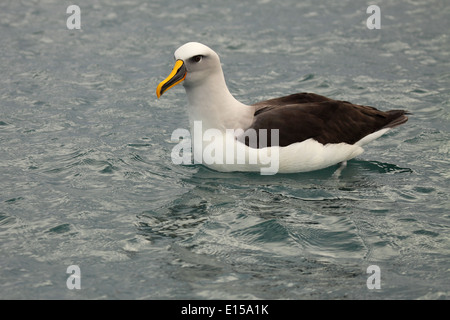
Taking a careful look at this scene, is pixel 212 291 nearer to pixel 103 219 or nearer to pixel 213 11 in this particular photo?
pixel 103 219

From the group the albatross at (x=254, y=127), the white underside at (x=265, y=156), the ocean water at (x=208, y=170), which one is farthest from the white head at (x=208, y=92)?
the ocean water at (x=208, y=170)

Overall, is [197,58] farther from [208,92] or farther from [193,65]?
[208,92]

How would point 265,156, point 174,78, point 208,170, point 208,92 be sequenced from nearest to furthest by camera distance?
point 174,78 < point 265,156 < point 208,92 < point 208,170

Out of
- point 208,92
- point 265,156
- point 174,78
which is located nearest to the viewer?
point 174,78

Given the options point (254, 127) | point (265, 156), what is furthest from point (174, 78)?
point (265, 156)

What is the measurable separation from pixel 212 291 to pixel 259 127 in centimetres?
306

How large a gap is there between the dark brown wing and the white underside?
3.6 inches

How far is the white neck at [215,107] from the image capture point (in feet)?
32.6

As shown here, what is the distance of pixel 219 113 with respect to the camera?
9.96 m

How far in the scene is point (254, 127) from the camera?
383 inches

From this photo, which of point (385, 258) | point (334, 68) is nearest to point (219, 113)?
point (385, 258)

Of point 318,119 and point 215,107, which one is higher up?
point 215,107

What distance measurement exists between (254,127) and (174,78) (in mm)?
1185

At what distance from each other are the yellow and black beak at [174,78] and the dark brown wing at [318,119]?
3.62ft
